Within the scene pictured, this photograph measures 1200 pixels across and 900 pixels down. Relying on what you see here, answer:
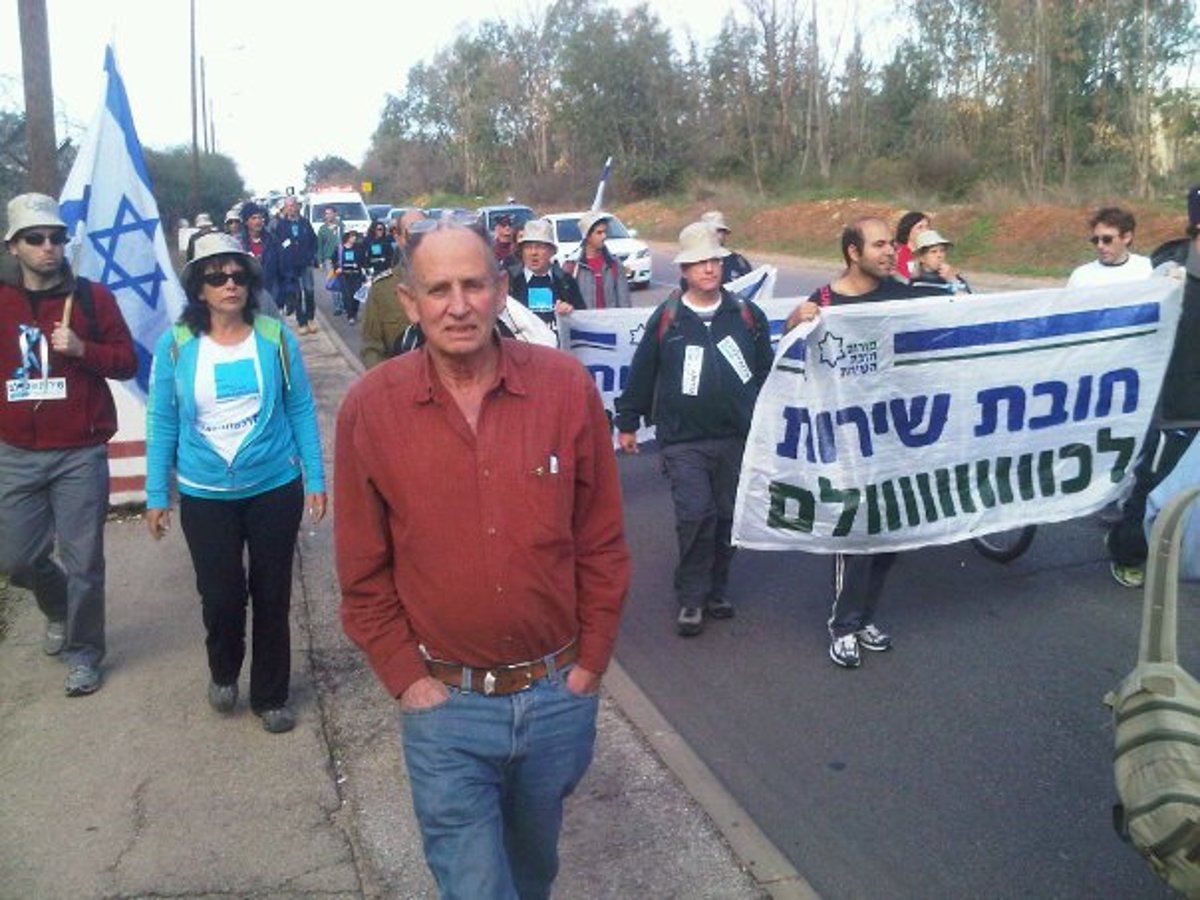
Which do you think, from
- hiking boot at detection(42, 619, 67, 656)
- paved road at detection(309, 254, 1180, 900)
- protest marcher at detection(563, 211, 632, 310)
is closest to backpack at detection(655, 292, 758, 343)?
paved road at detection(309, 254, 1180, 900)

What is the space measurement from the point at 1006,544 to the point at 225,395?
13.9 feet

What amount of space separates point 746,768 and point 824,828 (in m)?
0.51

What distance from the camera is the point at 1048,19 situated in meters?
34.4

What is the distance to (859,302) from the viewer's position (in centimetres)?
560

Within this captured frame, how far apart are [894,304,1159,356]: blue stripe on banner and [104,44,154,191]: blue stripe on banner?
3.79m

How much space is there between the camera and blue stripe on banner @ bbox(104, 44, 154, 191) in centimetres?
605

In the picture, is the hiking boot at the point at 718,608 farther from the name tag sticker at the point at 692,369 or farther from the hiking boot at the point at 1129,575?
the hiking boot at the point at 1129,575

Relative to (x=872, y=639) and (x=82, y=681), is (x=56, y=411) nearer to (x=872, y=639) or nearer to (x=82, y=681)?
(x=82, y=681)

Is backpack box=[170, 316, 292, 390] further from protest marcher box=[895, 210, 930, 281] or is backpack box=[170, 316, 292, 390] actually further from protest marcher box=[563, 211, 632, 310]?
protest marcher box=[563, 211, 632, 310]

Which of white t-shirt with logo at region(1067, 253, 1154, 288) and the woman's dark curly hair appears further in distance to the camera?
white t-shirt with logo at region(1067, 253, 1154, 288)

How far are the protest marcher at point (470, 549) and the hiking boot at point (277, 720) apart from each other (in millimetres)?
2218

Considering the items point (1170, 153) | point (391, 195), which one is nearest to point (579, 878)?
point (1170, 153)

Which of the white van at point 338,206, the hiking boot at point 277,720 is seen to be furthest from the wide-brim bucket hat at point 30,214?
the white van at point 338,206

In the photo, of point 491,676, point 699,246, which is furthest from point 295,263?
point 491,676
